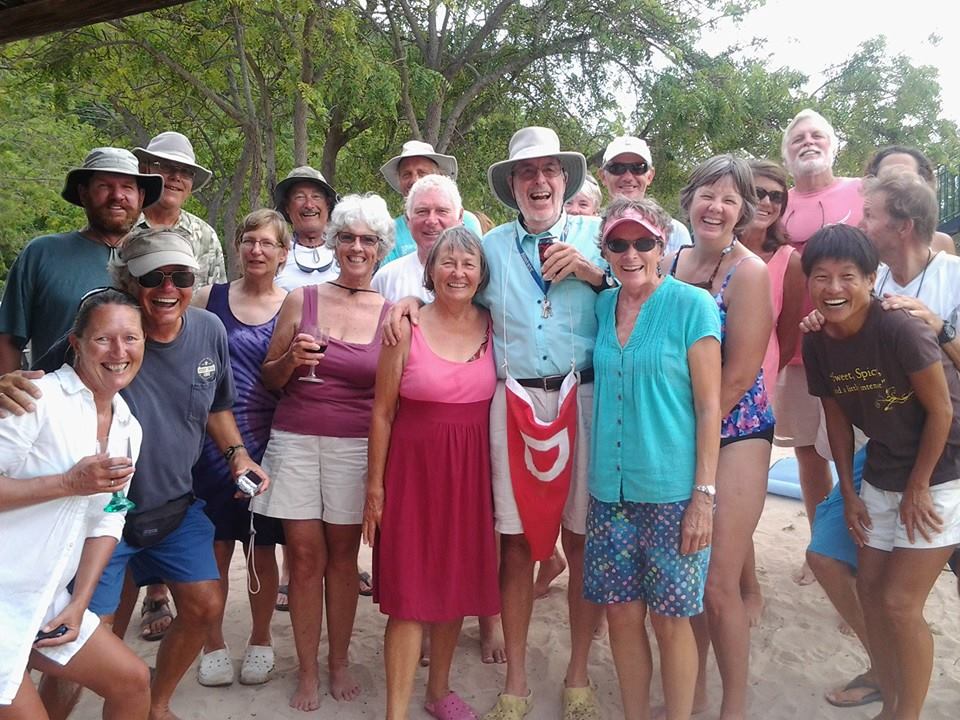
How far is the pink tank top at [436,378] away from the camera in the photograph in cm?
320

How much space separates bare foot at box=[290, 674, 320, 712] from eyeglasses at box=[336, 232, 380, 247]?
82.1 inches

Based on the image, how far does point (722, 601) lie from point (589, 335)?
1.24 metres

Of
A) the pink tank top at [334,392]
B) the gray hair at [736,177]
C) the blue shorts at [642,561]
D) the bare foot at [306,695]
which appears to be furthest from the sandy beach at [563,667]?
the gray hair at [736,177]

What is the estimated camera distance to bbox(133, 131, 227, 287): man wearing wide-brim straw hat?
4504 millimetres

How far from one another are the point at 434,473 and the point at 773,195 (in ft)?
7.15

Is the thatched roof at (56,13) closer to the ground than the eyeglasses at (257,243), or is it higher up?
higher up

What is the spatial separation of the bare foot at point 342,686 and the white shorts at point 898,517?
2.49 m

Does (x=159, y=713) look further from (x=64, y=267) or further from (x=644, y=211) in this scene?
(x=644, y=211)

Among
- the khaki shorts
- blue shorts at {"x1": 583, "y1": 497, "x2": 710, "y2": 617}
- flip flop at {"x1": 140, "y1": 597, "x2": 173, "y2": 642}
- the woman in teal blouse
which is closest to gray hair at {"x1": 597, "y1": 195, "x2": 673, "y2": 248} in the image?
the woman in teal blouse

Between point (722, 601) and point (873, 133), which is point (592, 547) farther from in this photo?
point (873, 133)

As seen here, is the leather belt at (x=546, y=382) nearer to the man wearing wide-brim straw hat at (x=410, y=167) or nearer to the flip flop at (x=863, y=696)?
the man wearing wide-brim straw hat at (x=410, y=167)

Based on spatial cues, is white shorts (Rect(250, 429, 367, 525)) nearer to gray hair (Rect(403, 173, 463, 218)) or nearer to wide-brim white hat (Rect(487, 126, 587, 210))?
gray hair (Rect(403, 173, 463, 218))

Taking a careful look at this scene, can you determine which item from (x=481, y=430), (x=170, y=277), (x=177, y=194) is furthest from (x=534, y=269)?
(x=177, y=194)

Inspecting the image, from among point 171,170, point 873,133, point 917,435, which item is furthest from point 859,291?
point 873,133
